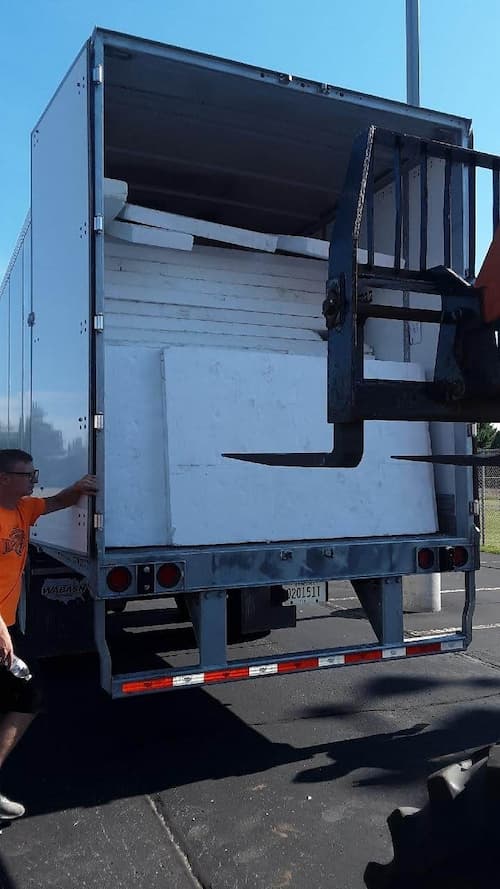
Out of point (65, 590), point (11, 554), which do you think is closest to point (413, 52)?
point (65, 590)

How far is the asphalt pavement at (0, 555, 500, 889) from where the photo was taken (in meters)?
3.15

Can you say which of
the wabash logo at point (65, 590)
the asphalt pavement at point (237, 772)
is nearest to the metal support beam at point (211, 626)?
the asphalt pavement at point (237, 772)

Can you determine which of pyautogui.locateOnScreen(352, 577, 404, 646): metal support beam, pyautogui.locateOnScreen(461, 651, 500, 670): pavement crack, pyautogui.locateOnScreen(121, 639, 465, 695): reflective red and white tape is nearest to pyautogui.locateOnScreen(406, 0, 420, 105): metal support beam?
pyautogui.locateOnScreen(461, 651, 500, 670): pavement crack

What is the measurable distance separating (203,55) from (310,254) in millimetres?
1666

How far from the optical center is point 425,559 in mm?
4625

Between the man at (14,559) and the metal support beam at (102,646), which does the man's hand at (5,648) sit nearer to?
the man at (14,559)

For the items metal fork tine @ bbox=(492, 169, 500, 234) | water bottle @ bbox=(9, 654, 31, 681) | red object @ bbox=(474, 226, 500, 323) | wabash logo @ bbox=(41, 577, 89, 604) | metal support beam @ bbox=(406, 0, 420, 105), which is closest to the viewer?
red object @ bbox=(474, 226, 500, 323)

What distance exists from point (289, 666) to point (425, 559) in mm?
1062

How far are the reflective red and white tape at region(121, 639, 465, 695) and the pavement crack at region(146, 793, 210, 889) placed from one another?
518mm

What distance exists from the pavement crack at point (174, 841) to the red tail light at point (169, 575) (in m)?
1.02

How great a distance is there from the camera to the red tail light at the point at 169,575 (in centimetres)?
394

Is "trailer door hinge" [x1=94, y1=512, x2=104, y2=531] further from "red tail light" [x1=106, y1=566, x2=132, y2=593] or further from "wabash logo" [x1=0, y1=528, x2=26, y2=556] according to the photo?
"wabash logo" [x1=0, y1=528, x2=26, y2=556]

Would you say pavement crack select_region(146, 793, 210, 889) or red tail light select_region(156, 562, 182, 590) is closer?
pavement crack select_region(146, 793, 210, 889)

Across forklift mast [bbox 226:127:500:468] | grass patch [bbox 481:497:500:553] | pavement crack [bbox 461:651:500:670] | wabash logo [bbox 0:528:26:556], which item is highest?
forklift mast [bbox 226:127:500:468]
